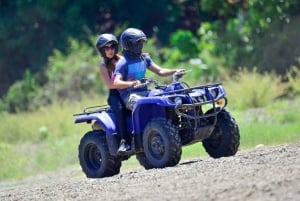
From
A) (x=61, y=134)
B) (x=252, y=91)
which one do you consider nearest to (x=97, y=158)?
(x=252, y=91)

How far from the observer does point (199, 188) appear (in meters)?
11.9

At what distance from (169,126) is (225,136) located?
1.11 metres

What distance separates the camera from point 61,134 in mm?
29469

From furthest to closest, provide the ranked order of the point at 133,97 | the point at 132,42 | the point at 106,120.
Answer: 1. the point at 106,120
2. the point at 132,42
3. the point at 133,97

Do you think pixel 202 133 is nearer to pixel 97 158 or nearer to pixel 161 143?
pixel 161 143

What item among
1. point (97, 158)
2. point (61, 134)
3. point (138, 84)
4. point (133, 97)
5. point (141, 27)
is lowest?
→ point (97, 158)

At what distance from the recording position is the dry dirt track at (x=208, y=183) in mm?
11164

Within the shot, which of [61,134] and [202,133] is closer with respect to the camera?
[202,133]

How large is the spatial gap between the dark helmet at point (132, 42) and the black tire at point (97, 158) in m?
1.37

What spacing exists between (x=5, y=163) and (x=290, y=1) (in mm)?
10239

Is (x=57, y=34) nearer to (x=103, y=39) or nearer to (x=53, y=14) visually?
(x=53, y=14)

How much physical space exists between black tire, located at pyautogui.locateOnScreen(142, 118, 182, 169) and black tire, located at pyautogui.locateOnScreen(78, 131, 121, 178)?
0.93 meters

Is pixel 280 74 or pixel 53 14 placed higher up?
pixel 53 14

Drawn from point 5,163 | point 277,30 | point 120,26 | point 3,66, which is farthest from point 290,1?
point 3,66
